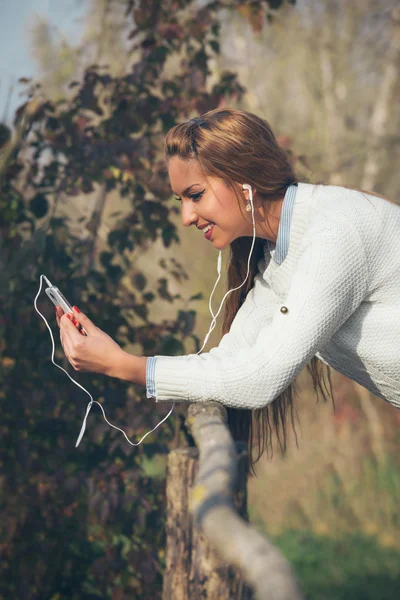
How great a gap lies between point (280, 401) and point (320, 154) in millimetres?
6548

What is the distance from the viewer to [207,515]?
3.33ft

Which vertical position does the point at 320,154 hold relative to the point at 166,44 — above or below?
below

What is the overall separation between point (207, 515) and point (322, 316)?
0.80 m

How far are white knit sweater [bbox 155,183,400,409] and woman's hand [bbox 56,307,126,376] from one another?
113mm

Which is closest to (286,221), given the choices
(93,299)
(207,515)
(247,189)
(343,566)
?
(247,189)

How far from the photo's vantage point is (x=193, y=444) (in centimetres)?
184

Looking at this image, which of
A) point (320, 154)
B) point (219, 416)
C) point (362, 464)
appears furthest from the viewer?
point (320, 154)

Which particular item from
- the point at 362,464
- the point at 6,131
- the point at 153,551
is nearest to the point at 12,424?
the point at 153,551

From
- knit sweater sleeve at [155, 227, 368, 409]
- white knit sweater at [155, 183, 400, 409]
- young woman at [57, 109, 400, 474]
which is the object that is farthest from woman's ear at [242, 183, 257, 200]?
knit sweater sleeve at [155, 227, 368, 409]

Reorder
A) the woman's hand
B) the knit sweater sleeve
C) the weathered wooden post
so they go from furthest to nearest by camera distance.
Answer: the woman's hand, the knit sweater sleeve, the weathered wooden post

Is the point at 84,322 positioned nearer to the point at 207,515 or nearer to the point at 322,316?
the point at 322,316

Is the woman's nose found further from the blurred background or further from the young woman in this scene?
the blurred background

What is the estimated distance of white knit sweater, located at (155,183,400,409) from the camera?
174 centimetres

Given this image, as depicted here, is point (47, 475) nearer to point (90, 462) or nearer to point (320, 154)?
point (90, 462)
